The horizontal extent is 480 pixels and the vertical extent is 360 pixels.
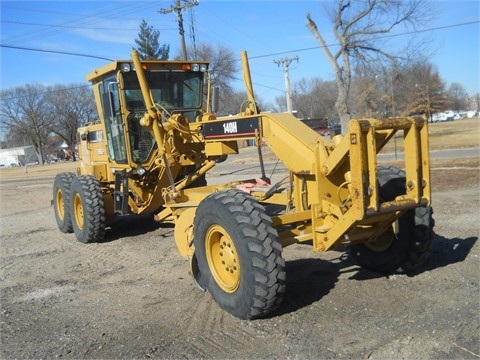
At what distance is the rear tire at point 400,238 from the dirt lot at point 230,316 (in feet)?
0.62

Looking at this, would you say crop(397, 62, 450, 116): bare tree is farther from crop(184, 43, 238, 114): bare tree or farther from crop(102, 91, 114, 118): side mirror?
crop(102, 91, 114, 118): side mirror

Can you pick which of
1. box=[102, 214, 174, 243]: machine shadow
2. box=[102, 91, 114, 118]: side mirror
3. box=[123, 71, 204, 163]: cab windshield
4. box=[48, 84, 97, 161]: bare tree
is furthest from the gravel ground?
box=[48, 84, 97, 161]: bare tree

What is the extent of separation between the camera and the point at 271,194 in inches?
226

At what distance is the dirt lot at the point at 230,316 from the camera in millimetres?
4039

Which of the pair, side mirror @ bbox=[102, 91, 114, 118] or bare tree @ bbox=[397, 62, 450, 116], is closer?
side mirror @ bbox=[102, 91, 114, 118]

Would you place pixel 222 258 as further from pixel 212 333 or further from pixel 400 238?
pixel 400 238

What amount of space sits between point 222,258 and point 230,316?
0.57 meters

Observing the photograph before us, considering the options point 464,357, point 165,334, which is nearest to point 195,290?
point 165,334

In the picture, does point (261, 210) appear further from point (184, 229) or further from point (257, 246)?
Result: point (184, 229)

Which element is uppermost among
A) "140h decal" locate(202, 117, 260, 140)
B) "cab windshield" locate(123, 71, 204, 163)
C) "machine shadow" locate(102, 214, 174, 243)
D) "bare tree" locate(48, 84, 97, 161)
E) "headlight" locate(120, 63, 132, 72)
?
"bare tree" locate(48, 84, 97, 161)

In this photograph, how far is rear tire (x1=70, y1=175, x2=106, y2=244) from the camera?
27.2ft

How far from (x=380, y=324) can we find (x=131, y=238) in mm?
5452

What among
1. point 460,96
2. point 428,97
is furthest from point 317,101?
point 460,96

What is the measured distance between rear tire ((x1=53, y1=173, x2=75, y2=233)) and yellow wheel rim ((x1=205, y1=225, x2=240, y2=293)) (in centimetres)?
505
